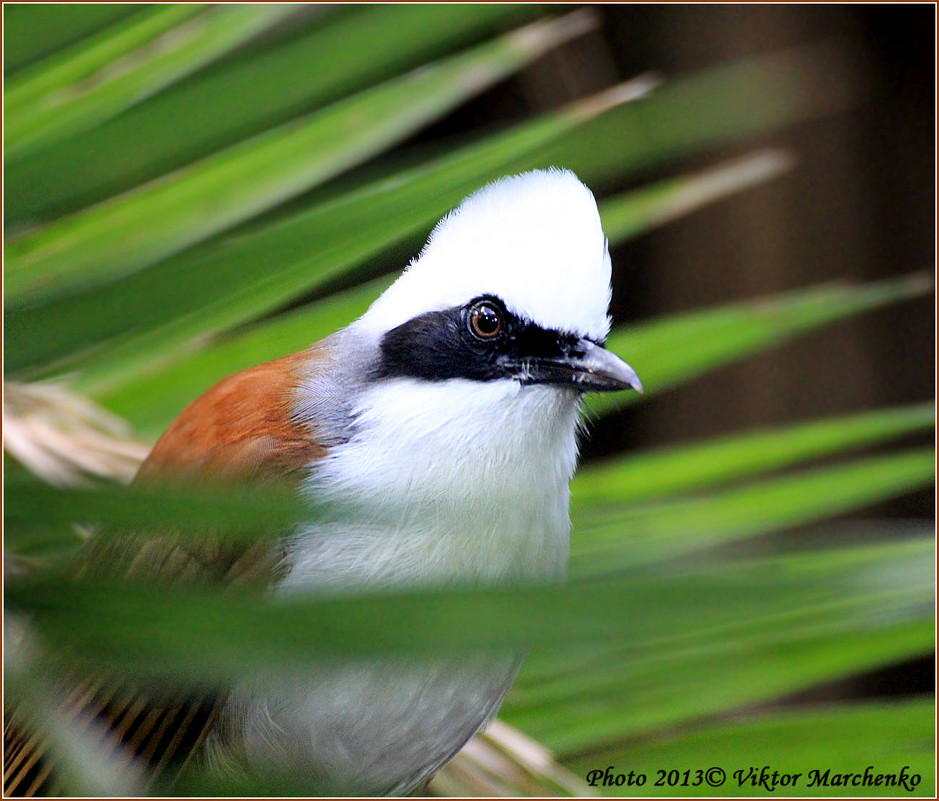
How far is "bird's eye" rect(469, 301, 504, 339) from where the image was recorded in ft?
4.25

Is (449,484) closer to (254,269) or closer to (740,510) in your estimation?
(740,510)

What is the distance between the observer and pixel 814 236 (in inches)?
142

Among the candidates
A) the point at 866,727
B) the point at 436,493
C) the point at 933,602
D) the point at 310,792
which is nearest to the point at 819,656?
the point at 866,727

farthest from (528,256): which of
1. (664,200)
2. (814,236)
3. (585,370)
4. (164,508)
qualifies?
(814,236)

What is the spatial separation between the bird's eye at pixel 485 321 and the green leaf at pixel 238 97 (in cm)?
41

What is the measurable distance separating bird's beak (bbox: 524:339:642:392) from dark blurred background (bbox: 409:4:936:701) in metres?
2.16

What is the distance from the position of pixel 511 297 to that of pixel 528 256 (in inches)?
3.0

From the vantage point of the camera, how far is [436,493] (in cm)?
130

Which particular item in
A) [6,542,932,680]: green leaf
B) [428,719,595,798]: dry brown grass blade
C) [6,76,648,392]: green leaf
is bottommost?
[428,719,595,798]: dry brown grass blade

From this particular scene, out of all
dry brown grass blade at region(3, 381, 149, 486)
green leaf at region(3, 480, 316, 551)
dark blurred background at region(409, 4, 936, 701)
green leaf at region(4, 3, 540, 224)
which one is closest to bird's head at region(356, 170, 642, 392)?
green leaf at region(4, 3, 540, 224)

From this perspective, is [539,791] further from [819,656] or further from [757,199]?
[757,199]

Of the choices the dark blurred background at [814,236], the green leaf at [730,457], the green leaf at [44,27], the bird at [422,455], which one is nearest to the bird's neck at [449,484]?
the bird at [422,455]

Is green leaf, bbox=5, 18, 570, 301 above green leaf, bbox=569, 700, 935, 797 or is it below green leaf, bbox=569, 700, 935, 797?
above

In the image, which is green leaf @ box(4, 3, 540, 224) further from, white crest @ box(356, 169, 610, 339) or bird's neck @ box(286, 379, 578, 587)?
bird's neck @ box(286, 379, 578, 587)
